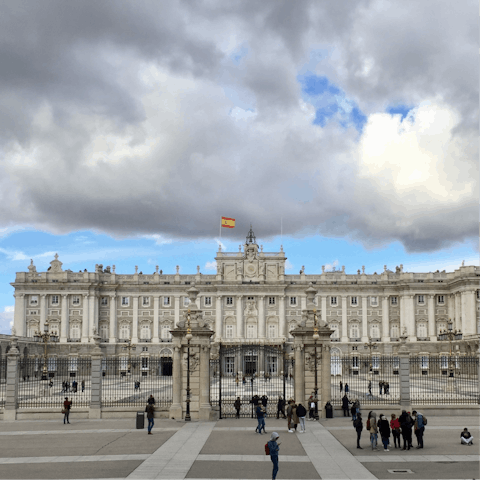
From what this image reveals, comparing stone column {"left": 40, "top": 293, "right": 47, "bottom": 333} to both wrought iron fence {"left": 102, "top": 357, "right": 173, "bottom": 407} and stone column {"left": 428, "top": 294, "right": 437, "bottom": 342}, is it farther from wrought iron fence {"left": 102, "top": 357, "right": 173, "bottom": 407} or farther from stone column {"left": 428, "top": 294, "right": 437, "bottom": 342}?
stone column {"left": 428, "top": 294, "right": 437, "bottom": 342}

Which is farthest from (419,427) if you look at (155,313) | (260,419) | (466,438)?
(155,313)

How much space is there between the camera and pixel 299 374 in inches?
1197

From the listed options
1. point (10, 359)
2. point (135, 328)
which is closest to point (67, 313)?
point (135, 328)

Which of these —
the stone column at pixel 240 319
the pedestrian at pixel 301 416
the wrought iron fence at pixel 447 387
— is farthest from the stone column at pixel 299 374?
the stone column at pixel 240 319

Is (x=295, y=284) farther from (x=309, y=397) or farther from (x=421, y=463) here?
(x=421, y=463)

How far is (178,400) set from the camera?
29.9 meters

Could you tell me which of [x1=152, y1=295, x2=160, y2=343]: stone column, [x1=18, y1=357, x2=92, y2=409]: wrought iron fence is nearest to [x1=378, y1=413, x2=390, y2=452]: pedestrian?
[x1=18, y1=357, x2=92, y2=409]: wrought iron fence

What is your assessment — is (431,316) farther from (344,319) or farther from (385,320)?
(344,319)

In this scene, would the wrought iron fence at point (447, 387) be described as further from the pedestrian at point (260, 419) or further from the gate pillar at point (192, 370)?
the gate pillar at point (192, 370)

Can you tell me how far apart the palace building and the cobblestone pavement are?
70.7 metres

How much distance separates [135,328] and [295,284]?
26.5 meters

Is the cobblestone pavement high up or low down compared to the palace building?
down

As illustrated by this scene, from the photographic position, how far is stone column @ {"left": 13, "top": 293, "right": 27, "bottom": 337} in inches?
3839

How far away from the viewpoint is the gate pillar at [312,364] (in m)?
30.3
